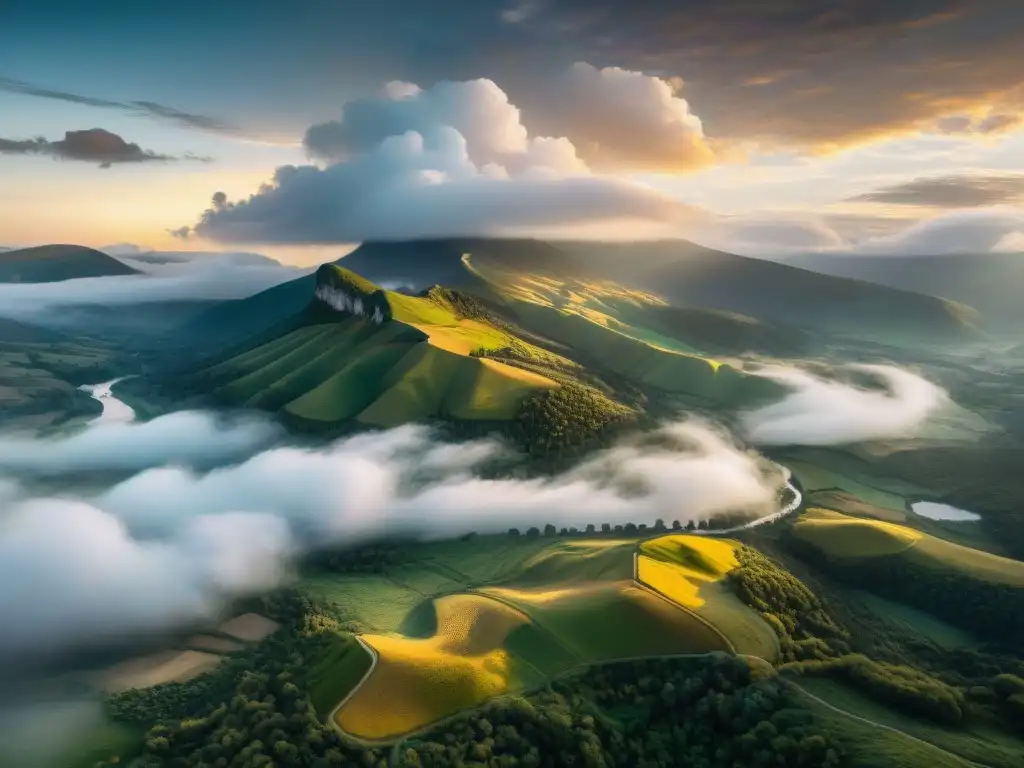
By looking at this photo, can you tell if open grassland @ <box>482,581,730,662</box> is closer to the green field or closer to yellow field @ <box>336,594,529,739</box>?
the green field

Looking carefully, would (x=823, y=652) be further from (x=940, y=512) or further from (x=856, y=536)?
(x=940, y=512)

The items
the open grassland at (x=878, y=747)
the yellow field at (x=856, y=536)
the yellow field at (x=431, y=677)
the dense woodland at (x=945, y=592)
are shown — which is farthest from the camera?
the yellow field at (x=856, y=536)

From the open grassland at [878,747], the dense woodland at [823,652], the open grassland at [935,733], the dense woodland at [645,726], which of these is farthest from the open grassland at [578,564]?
the open grassland at [878,747]

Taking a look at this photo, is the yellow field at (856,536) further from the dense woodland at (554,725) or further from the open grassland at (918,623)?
the dense woodland at (554,725)

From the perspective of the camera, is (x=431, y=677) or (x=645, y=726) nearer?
(x=645, y=726)

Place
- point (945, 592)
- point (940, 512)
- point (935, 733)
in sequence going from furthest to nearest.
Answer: point (940, 512) → point (945, 592) → point (935, 733)

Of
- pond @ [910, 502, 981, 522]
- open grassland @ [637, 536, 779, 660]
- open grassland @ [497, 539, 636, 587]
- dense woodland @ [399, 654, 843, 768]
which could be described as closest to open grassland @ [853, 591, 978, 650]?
open grassland @ [637, 536, 779, 660]

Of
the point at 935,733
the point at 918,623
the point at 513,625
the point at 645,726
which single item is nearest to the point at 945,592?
the point at 918,623
